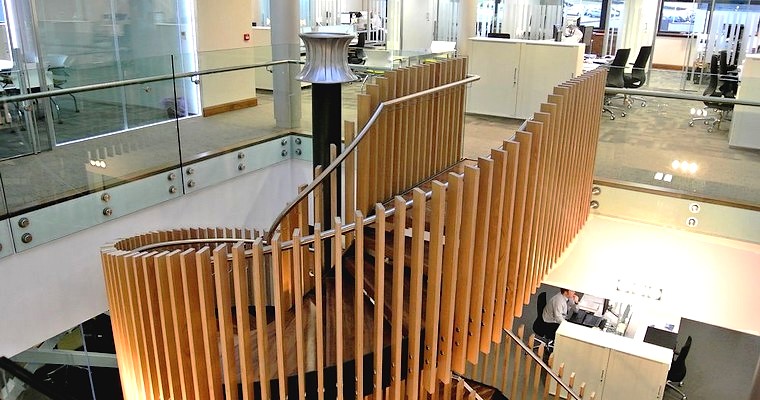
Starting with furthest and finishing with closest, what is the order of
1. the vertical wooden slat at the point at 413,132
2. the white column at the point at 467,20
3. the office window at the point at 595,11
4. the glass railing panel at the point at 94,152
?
the office window at the point at 595,11, the white column at the point at 467,20, the glass railing panel at the point at 94,152, the vertical wooden slat at the point at 413,132

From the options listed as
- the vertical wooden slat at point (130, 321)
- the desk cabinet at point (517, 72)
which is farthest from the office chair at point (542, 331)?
the vertical wooden slat at point (130, 321)

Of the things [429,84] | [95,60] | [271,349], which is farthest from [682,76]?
[95,60]

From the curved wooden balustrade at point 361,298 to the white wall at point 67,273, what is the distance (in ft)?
4.98

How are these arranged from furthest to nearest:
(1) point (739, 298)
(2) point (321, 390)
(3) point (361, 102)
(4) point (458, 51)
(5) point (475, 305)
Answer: (4) point (458, 51), (1) point (739, 298), (3) point (361, 102), (5) point (475, 305), (2) point (321, 390)

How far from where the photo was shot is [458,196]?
328cm

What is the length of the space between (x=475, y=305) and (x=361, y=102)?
1.54 m

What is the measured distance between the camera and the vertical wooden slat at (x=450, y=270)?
3.29 m

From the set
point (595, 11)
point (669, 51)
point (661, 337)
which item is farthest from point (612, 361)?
point (669, 51)

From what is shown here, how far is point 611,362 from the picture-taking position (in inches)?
311

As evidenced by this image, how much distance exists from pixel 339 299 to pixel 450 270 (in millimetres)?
641

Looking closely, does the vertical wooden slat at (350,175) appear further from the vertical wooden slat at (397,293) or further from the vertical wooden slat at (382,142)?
the vertical wooden slat at (397,293)

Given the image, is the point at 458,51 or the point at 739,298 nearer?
the point at 739,298

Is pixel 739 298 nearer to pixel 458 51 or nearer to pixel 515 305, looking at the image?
pixel 515 305

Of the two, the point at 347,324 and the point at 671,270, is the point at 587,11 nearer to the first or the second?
the point at 671,270
